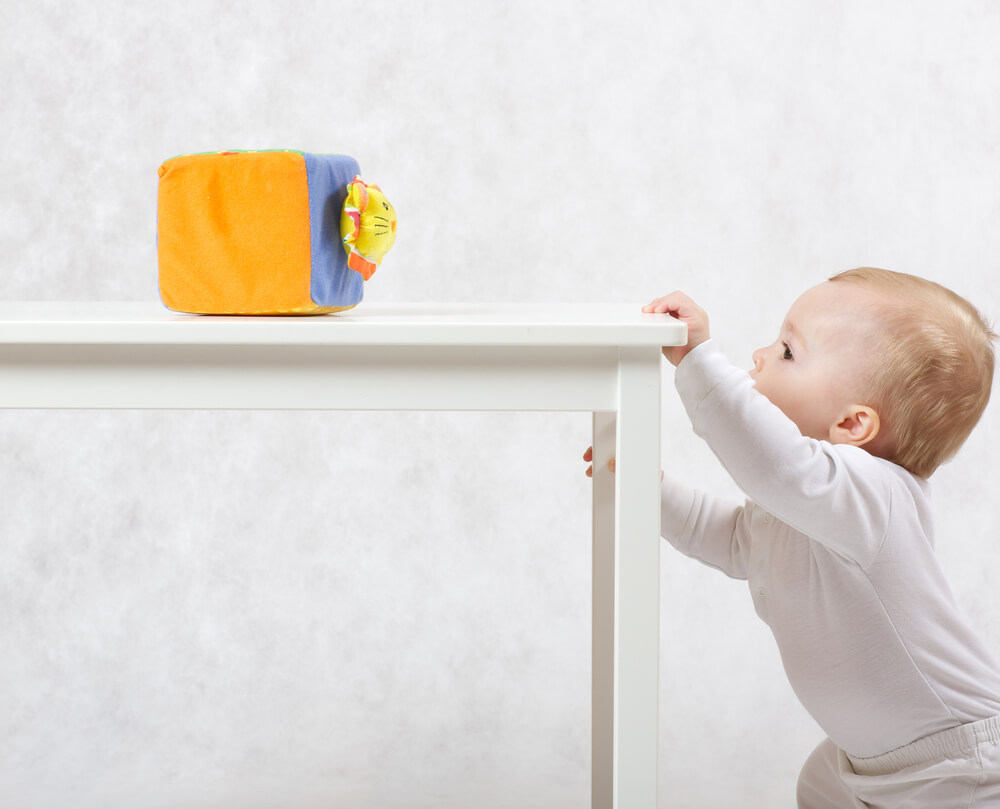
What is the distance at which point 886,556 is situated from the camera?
1004 mm

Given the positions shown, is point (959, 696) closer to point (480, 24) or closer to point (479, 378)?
point (479, 378)

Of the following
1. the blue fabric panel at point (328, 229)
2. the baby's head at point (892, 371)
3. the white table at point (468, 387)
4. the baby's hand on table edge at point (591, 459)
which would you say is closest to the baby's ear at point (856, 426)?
the baby's head at point (892, 371)

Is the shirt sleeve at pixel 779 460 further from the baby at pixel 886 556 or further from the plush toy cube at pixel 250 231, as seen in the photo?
the plush toy cube at pixel 250 231

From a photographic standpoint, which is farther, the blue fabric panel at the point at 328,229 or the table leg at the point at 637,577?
the blue fabric panel at the point at 328,229

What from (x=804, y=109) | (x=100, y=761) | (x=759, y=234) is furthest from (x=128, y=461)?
(x=804, y=109)

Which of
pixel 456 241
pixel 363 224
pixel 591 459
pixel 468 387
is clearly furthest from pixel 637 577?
pixel 456 241

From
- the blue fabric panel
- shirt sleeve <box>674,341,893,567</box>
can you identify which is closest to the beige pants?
shirt sleeve <box>674,341,893,567</box>

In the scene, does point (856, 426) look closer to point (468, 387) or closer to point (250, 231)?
point (468, 387)

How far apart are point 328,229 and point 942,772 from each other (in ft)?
2.20

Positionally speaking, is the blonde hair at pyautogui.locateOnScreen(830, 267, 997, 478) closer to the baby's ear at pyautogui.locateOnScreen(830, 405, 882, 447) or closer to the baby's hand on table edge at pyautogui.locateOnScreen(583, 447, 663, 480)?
the baby's ear at pyautogui.locateOnScreen(830, 405, 882, 447)

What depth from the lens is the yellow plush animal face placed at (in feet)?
2.90

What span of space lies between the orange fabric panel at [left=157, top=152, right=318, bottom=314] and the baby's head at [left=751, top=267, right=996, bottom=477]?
460mm

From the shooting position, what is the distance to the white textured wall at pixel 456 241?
180 centimetres

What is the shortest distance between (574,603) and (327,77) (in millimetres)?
887
